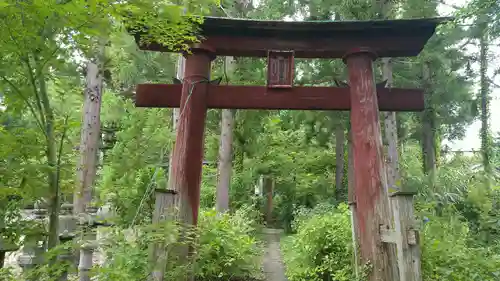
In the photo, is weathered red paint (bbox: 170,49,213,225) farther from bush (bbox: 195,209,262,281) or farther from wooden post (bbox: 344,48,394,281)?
wooden post (bbox: 344,48,394,281)

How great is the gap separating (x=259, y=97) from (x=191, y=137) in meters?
1.13

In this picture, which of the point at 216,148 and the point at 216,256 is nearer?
the point at 216,256

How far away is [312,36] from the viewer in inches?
197

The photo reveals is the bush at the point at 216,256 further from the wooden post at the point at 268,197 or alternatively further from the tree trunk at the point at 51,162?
the wooden post at the point at 268,197

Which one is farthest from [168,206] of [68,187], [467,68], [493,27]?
[467,68]

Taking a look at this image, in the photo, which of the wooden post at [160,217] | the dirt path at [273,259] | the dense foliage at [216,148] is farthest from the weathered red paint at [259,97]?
the dirt path at [273,259]

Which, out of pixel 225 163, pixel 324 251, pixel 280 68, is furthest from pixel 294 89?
pixel 225 163

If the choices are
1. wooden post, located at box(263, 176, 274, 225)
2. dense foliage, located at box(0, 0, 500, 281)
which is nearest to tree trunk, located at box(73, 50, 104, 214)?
dense foliage, located at box(0, 0, 500, 281)

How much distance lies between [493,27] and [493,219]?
524cm

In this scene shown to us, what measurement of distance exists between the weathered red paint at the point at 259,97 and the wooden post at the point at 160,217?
1708 millimetres

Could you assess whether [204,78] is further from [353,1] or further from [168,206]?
[353,1]

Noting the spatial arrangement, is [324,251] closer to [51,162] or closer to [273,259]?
[273,259]

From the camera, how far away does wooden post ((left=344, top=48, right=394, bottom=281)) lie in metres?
4.22

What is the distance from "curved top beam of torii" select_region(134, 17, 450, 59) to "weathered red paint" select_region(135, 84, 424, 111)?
0.56m
